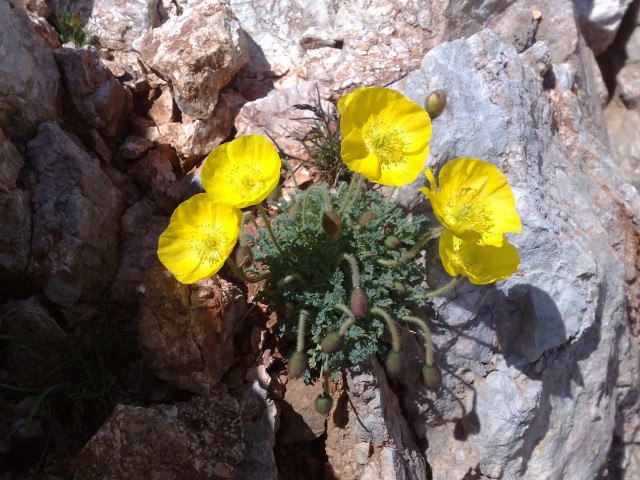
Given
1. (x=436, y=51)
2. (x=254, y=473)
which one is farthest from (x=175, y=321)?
(x=436, y=51)

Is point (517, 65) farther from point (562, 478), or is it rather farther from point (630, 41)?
→ point (630, 41)

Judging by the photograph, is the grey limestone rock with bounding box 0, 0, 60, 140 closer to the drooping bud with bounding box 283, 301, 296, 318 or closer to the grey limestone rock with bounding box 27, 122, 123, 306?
the grey limestone rock with bounding box 27, 122, 123, 306

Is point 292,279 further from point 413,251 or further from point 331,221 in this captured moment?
point 413,251

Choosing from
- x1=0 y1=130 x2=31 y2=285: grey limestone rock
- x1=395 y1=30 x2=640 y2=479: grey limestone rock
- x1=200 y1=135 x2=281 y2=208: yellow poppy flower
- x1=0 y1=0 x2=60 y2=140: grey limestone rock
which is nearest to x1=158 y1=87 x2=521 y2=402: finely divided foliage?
x1=200 y1=135 x2=281 y2=208: yellow poppy flower

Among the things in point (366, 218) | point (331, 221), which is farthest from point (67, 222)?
point (366, 218)

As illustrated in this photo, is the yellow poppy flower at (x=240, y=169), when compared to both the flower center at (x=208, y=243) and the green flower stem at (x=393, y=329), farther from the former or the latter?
the green flower stem at (x=393, y=329)
